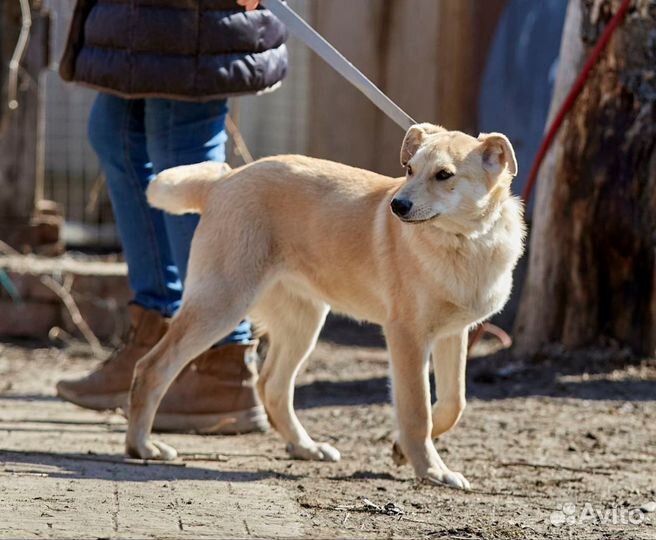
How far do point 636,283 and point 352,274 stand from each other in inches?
80.7

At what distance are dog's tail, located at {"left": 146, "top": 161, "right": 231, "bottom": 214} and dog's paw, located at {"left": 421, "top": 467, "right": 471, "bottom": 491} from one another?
1.19 meters

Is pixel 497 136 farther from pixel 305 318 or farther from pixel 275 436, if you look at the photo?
pixel 275 436

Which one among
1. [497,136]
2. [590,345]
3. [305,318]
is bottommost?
[590,345]

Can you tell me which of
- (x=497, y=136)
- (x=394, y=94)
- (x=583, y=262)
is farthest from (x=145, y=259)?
(x=394, y=94)

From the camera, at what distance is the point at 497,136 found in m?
4.03

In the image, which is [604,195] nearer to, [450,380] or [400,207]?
[450,380]

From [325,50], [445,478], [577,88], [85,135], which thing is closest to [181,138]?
[325,50]

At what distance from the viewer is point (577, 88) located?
5957mm

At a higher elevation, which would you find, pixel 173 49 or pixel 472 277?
pixel 173 49

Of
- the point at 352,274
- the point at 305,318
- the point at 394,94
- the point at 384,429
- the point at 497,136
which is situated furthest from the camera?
the point at 394,94

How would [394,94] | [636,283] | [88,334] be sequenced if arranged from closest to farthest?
[636,283] < [88,334] < [394,94]

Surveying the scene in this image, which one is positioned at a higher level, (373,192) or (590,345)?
(373,192)

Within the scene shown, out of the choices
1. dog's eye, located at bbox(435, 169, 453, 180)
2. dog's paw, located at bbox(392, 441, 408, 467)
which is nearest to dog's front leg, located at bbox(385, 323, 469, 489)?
dog's paw, located at bbox(392, 441, 408, 467)

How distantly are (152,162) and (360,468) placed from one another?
1338mm
